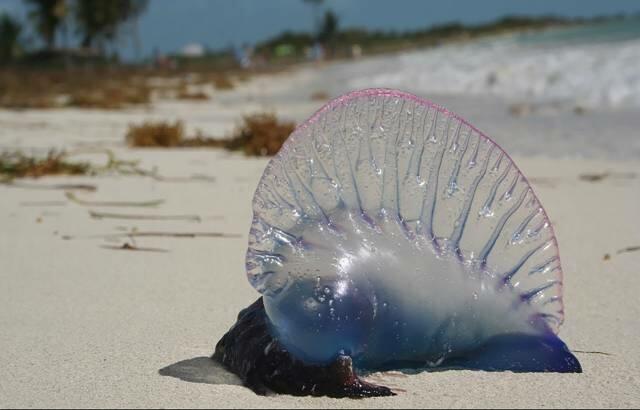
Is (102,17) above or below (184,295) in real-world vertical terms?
above

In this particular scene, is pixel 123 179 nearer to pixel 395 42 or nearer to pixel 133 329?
pixel 133 329

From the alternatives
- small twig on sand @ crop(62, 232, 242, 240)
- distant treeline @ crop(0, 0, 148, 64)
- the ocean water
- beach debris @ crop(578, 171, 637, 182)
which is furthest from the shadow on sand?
distant treeline @ crop(0, 0, 148, 64)

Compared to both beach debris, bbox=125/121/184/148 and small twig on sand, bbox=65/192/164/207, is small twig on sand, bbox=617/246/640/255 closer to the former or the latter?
small twig on sand, bbox=65/192/164/207

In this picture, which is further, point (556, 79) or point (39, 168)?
point (556, 79)

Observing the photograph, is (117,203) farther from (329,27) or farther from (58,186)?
(329,27)

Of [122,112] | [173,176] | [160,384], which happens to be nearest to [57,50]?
[122,112]

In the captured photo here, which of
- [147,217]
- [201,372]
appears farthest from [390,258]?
[147,217]
